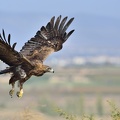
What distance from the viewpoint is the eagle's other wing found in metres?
14.1

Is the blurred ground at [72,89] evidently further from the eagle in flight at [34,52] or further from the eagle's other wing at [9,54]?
the eagle's other wing at [9,54]

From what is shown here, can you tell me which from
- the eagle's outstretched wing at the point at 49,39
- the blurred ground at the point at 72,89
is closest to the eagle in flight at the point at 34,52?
the eagle's outstretched wing at the point at 49,39

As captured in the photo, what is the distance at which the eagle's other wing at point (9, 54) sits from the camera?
14070mm

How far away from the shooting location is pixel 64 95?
242 ft

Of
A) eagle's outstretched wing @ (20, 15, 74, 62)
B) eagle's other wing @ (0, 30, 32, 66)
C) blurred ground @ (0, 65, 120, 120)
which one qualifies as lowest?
eagle's other wing @ (0, 30, 32, 66)

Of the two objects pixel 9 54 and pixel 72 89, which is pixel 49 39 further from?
pixel 72 89

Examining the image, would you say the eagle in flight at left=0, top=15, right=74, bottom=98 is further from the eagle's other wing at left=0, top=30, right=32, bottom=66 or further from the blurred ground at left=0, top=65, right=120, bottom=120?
the blurred ground at left=0, top=65, right=120, bottom=120

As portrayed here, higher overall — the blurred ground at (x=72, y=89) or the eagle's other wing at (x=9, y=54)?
the blurred ground at (x=72, y=89)

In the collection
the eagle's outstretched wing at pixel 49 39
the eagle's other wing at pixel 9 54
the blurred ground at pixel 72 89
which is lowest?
the eagle's other wing at pixel 9 54

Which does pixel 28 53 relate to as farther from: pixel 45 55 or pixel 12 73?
pixel 12 73

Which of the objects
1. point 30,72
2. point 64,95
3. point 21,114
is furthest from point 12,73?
point 64,95

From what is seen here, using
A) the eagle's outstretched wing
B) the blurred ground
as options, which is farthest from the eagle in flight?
the blurred ground

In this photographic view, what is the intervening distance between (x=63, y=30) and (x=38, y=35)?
0.60 meters

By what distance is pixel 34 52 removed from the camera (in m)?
16.2
